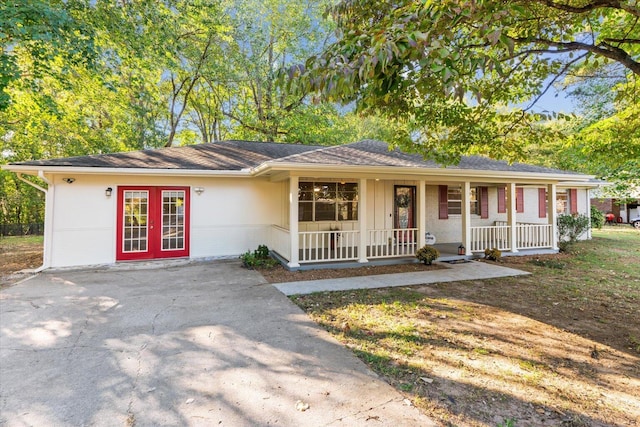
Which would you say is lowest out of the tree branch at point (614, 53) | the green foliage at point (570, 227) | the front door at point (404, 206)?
the green foliage at point (570, 227)

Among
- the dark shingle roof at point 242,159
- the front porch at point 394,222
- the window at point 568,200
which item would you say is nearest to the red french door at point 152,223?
the dark shingle roof at point 242,159

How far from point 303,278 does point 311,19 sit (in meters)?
17.2

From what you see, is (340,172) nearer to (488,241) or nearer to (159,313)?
(159,313)

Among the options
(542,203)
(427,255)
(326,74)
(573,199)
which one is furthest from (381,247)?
(573,199)

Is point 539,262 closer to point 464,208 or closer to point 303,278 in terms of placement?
point 464,208

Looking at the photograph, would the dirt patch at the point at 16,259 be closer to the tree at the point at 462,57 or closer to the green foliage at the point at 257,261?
the green foliage at the point at 257,261

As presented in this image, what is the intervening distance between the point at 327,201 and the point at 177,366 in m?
6.75

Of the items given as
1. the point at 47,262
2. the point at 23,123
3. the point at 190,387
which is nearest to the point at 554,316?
the point at 190,387

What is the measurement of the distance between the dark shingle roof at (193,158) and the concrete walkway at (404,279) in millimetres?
4548

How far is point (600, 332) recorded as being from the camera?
3887 mm

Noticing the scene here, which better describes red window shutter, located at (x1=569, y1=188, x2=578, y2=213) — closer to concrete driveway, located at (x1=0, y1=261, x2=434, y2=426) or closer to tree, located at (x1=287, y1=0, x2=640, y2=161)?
tree, located at (x1=287, y1=0, x2=640, y2=161)

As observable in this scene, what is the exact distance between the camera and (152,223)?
817 cm

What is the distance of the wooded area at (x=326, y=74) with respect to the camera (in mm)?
2852

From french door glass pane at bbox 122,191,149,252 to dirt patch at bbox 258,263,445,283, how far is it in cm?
353
